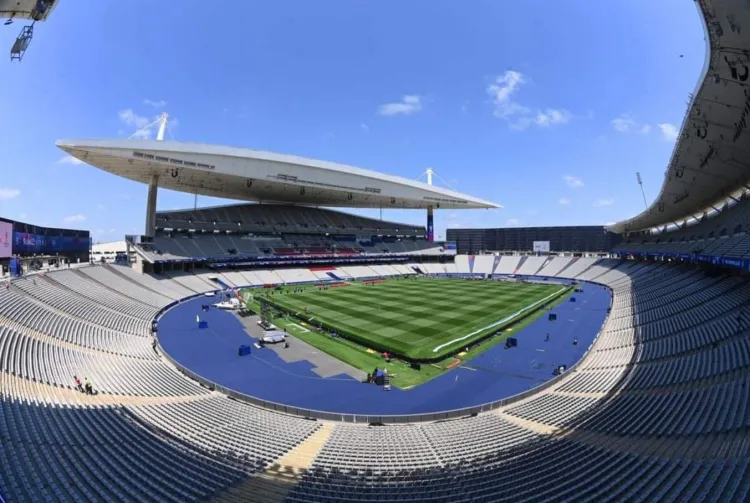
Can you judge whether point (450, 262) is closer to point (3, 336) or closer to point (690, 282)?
point (690, 282)

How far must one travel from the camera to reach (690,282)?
3484cm

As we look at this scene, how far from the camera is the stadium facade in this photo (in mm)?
108000

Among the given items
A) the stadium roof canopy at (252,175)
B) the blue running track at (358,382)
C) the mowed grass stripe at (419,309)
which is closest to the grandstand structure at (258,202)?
the stadium roof canopy at (252,175)

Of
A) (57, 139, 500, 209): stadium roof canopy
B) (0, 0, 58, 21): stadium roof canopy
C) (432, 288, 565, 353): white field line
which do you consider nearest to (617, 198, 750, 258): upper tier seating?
(432, 288, 565, 353): white field line

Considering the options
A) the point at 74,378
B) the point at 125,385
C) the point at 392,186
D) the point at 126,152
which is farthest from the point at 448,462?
the point at 392,186

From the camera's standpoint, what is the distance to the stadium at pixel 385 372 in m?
10.6

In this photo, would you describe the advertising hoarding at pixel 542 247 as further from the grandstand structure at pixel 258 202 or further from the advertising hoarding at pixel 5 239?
the advertising hoarding at pixel 5 239

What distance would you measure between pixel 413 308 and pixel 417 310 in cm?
123

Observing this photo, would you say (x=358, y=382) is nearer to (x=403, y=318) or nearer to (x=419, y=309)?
(x=403, y=318)

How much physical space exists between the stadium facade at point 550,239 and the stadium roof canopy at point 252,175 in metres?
35.3

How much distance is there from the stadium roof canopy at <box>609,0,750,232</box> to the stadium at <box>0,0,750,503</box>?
12cm

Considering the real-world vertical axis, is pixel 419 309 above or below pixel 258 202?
below

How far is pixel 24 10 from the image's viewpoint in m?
13.9

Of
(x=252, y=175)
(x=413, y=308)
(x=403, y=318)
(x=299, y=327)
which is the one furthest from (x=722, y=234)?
(x=252, y=175)
